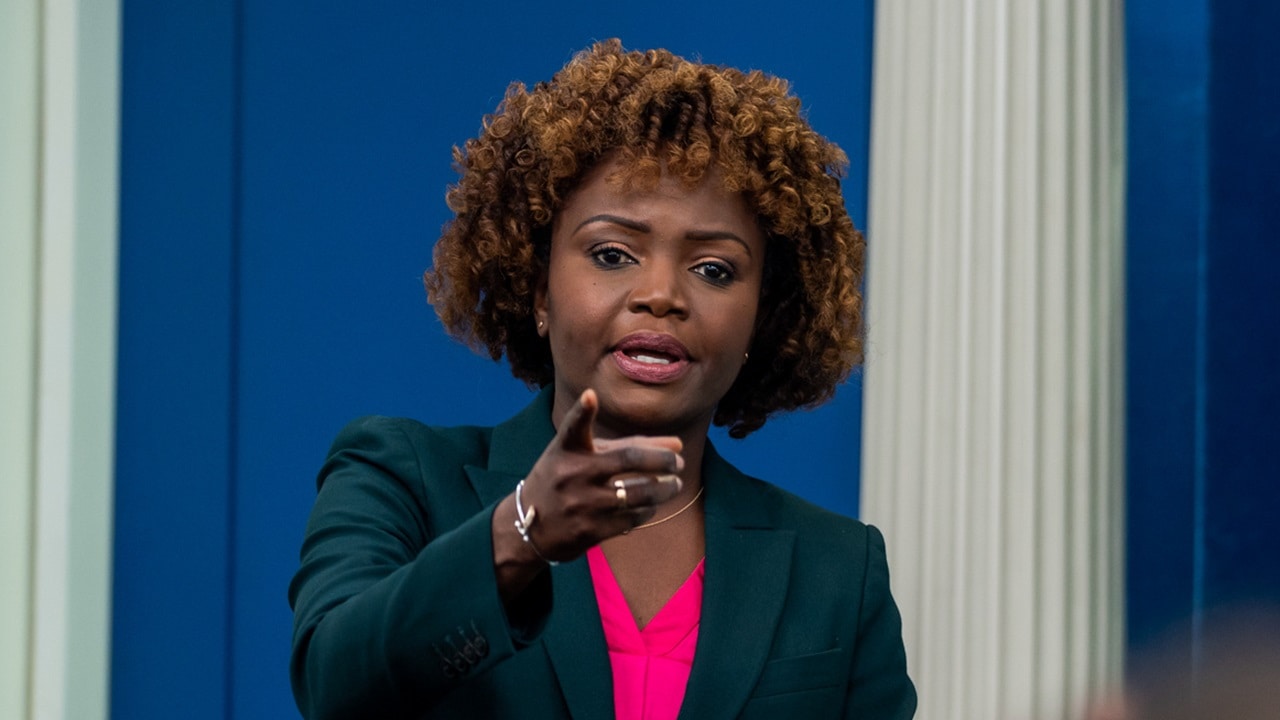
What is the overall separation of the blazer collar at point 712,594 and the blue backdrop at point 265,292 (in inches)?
48.5

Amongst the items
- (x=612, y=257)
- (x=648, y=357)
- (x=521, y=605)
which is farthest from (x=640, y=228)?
(x=521, y=605)

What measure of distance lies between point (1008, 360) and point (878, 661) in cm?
123

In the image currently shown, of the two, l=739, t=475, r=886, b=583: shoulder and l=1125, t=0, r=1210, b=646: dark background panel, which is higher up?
l=1125, t=0, r=1210, b=646: dark background panel

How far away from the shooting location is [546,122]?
184cm

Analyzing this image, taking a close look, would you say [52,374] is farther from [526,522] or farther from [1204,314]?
[1204,314]

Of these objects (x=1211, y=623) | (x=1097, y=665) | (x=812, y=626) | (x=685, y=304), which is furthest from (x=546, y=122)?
(x=1097, y=665)

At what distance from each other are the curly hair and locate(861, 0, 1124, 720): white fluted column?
0.86 meters

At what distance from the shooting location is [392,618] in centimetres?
128

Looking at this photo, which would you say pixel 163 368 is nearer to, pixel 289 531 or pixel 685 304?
pixel 289 531

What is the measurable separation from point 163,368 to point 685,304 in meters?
1.59

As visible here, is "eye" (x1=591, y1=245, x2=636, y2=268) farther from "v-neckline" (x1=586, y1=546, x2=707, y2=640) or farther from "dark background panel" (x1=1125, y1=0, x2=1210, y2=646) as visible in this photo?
"dark background panel" (x1=1125, y1=0, x2=1210, y2=646)

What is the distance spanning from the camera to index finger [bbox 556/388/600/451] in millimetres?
1140

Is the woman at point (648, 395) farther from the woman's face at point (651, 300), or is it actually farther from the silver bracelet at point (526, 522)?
the silver bracelet at point (526, 522)

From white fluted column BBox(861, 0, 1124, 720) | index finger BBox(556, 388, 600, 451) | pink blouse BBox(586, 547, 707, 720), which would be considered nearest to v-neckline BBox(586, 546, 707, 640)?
pink blouse BBox(586, 547, 707, 720)
